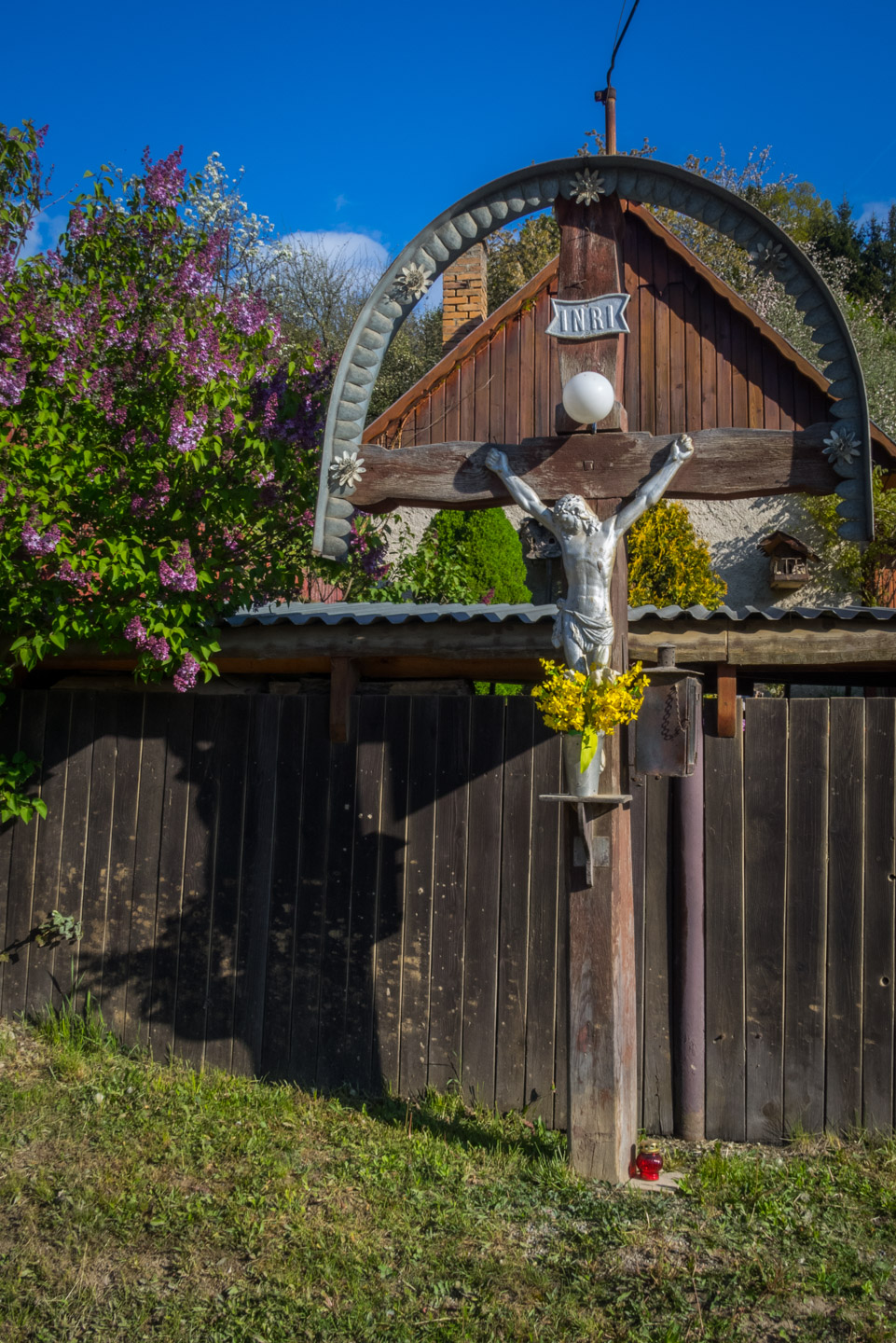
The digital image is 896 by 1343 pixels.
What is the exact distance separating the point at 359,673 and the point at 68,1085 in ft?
7.87

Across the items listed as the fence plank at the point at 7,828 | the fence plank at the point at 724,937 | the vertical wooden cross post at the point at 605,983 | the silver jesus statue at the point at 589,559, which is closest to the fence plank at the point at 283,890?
the fence plank at the point at 7,828

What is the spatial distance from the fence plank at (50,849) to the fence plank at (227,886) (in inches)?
34.1

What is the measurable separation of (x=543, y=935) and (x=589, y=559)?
1839 millimetres

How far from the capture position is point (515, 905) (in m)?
4.73

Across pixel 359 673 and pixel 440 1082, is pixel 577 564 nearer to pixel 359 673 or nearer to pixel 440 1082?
pixel 359 673

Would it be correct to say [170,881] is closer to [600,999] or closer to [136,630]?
[136,630]

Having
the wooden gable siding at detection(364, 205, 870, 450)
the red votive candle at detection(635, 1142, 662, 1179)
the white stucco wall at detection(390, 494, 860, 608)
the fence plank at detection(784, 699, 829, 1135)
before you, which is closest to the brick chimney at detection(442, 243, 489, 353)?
the wooden gable siding at detection(364, 205, 870, 450)

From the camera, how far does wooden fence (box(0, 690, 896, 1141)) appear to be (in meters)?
4.38

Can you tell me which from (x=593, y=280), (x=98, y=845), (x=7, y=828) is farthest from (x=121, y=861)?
(x=593, y=280)

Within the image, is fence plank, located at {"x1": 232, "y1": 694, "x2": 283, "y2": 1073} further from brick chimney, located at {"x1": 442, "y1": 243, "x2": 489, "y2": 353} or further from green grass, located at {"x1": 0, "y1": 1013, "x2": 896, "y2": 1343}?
brick chimney, located at {"x1": 442, "y1": 243, "x2": 489, "y2": 353}

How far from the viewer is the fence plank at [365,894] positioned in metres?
4.86

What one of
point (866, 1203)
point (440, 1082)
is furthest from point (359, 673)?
point (866, 1203)

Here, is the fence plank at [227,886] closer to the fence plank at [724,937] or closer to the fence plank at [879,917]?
the fence plank at [724,937]

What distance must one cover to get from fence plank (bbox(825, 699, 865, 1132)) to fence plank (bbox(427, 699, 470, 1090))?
1644mm
